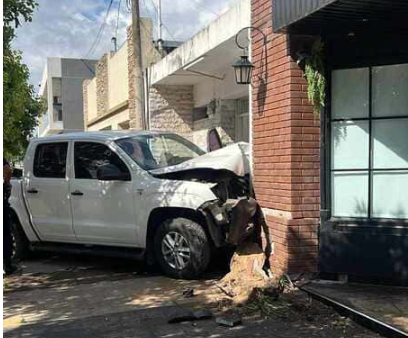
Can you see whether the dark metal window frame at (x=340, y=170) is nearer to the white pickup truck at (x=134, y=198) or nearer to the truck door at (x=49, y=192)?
the white pickup truck at (x=134, y=198)

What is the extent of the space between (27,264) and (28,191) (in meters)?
1.21

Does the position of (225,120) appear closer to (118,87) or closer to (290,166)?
(290,166)

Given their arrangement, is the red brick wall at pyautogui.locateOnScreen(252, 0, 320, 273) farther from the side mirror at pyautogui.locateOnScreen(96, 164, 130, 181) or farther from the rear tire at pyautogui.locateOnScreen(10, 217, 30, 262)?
the rear tire at pyautogui.locateOnScreen(10, 217, 30, 262)

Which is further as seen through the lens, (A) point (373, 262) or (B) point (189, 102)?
(B) point (189, 102)

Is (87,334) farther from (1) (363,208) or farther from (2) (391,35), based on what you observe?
(2) (391,35)

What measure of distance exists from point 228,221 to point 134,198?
1.39 metres

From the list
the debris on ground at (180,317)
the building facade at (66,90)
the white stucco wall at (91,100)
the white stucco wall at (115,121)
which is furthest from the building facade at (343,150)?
the building facade at (66,90)

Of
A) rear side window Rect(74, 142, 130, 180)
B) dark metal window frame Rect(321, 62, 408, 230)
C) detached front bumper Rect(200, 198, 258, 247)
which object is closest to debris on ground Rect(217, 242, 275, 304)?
detached front bumper Rect(200, 198, 258, 247)

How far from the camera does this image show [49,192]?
752 centimetres

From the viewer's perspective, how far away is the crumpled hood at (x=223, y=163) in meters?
6.60

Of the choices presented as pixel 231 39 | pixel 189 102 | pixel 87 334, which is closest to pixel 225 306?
pixel 87 334

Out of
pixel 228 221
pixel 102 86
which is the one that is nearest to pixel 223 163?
pixel 228 221

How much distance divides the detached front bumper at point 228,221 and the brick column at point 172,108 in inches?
327

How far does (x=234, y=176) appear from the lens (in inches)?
272
